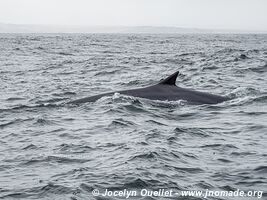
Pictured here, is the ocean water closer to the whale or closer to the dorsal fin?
the whale

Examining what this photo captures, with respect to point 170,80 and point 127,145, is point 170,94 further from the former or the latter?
point 127,145

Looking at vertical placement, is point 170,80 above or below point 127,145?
above

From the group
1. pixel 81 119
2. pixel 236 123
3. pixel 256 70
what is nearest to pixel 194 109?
pixel 236 123

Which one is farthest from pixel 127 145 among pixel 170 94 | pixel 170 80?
pixel 170 80

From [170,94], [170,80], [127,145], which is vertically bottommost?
[127,145]

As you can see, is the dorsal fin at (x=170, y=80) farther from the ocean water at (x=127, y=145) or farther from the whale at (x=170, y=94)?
the ocean water at (x=127, y=145)

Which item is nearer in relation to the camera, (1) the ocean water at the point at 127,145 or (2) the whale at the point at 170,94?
(1) the ocean water at the point at 127,145

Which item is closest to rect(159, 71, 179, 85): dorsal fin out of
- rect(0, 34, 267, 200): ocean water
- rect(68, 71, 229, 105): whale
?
rect(68, 71, 229, 105): whale

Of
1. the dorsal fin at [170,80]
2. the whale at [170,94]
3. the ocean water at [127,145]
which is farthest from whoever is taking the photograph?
the whale at [170,94]

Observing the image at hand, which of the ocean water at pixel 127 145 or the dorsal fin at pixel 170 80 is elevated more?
Answer: the dorsal fin at pixel 170 80

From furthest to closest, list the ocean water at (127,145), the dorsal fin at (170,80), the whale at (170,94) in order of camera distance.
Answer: the whale at (170,94) → the dorsal fin at (170,80) → the ocean water at (127,145)

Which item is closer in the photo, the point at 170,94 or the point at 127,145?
the point at 127,145

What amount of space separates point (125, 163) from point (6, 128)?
16.6 feet

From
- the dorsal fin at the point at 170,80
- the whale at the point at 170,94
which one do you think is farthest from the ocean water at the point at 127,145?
the dorsal fin at the point at 170,80
